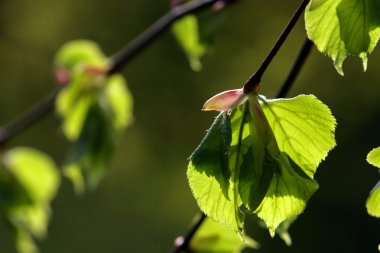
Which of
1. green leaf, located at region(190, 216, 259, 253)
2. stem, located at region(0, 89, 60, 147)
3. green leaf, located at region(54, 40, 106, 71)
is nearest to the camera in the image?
green leaf, located at region(190, 216, 259, 253)

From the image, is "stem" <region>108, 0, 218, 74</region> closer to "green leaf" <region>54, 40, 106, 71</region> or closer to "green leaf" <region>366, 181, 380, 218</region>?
"green leaf" <region>54, 40, 106, 71</region>

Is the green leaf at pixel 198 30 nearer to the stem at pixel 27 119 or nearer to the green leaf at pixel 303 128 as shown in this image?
the stem at pixel 27 119

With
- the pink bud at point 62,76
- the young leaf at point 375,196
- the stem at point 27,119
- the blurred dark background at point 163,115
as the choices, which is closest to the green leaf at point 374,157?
the young leaf at point 375,196

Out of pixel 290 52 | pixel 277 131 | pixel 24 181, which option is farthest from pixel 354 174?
pixel 277 131

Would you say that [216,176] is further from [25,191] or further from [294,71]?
[25,191]

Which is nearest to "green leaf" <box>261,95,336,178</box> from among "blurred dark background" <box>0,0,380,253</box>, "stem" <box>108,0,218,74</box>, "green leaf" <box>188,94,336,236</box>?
"green leaf" <box>188,94,336,236</box>

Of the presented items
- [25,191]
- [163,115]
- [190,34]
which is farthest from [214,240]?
[163,115]
